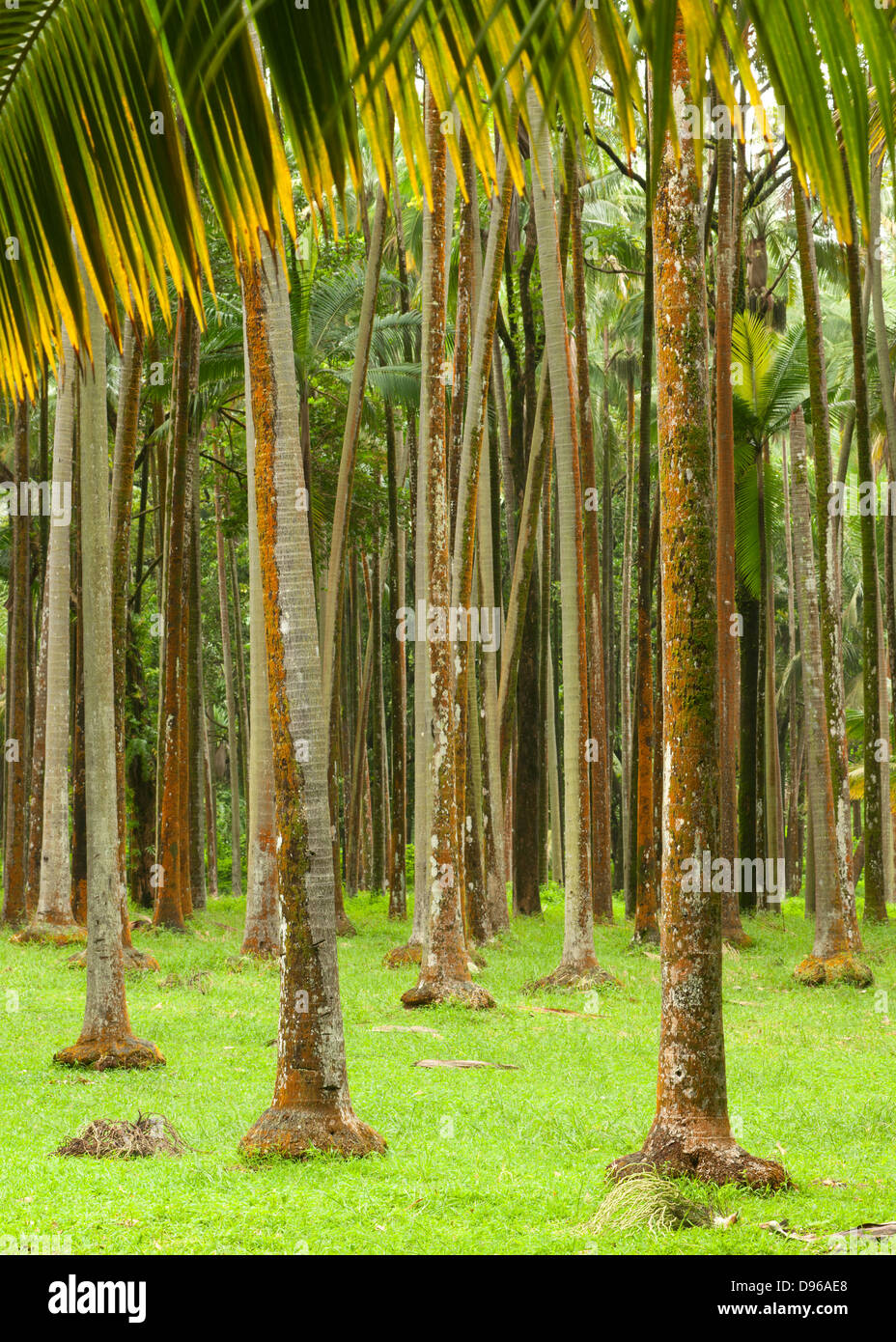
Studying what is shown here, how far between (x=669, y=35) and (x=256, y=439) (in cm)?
577

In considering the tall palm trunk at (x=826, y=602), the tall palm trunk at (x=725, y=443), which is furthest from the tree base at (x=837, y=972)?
the tall palm trunk at (x=725, y=443)

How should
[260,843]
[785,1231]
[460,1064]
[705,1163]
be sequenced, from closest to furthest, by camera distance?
[785,1231], [705,1163], [460,1064], [260,843]

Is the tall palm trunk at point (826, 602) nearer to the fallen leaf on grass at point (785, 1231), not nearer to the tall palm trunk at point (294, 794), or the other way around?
the tall palm trunk at point (294, 794)

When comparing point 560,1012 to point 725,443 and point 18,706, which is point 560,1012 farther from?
point 18,706

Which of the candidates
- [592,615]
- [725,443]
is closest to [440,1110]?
[725,443]

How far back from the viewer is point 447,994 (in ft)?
37.6

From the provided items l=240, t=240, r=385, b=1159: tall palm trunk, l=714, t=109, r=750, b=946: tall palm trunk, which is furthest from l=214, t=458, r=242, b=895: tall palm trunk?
l=240, t=240, r=385, b=1159: tall palm trunk

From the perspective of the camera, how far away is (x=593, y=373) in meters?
30.6

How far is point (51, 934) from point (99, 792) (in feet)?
25.1

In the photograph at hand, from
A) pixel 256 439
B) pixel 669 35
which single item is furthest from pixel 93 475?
pixel 669 35

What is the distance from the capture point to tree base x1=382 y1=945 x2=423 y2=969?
1412cm

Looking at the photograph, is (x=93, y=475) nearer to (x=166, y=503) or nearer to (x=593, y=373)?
(x=166, y=503)

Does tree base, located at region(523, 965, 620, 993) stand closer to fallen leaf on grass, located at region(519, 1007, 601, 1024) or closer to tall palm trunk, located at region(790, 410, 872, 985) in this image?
fallen leaf on grass, located at region(519, 1007, 601, 1024)
